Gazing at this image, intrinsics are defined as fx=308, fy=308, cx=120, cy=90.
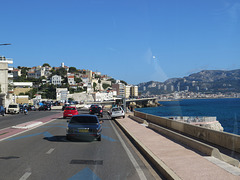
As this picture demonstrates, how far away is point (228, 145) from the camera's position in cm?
1243

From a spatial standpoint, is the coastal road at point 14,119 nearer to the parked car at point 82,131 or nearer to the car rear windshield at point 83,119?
the car rear windshield at point 83,119

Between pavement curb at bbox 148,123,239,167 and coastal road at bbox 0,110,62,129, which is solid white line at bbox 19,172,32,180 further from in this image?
coastal road at bbox 0,110,62,129

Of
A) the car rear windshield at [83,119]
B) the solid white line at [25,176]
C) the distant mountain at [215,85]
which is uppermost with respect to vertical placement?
the distant mountain at [215,85]

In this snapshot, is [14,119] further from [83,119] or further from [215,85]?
[215,85]

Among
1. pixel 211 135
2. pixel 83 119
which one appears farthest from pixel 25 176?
pixel 211 135

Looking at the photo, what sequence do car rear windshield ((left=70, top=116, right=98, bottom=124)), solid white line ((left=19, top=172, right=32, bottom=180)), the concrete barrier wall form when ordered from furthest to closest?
car rear windshield ((left=70, top=116, right=98, bottom=124)) → the concrete barrier wall → solid white line ((left=19, top=172, right=32, bottom=180))

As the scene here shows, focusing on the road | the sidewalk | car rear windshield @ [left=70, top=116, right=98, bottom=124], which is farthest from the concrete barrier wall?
car rear windshield @ [left=70, top=116, right=98, bottom=124]

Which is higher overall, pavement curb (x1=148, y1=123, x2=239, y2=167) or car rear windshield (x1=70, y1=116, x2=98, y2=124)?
car rear windshield (x1=70, y1=116, x2=98, y2=124)

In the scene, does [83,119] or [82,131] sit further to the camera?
[83,119]

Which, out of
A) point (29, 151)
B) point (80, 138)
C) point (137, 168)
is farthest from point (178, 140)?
point (29, 151)

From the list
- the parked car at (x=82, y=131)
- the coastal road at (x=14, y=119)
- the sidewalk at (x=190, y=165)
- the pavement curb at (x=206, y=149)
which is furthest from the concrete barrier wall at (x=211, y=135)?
the coastal road at (x=14, y=119)

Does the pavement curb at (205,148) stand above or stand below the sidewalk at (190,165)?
above

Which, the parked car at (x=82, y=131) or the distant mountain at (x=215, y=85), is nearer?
the parked car at (x=82, y=131)

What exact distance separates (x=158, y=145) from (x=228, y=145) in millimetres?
3097
